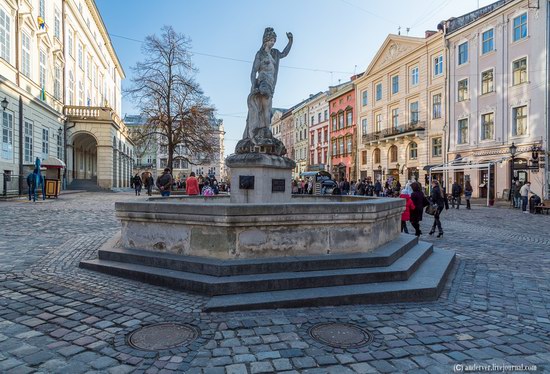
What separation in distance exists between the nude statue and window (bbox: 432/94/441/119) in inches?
1134

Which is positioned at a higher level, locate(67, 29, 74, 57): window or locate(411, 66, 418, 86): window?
locate(67, 29, 74, 57): window

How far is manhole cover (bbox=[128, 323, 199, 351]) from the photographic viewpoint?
3189mm

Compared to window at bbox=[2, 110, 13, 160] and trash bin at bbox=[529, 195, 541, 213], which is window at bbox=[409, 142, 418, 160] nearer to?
trash bin at bbox=[529, 195, 541, 213]

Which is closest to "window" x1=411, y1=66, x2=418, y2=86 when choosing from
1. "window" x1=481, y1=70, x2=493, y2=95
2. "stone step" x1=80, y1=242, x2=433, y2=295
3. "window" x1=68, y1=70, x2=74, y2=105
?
"window" x1=481, y1=70, x2=493, y2=95

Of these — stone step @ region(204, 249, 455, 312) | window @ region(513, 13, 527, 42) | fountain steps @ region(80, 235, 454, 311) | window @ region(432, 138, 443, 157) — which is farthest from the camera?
window @ region(432, 138, 443, 157)

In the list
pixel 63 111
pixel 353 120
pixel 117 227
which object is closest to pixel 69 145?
pixel 63 111

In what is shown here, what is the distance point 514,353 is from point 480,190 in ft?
94.1

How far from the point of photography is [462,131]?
1208 inches

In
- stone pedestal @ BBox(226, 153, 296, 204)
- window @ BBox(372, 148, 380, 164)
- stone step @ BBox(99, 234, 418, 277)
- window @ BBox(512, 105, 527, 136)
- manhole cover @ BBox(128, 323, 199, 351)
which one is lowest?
manhole cover @ BBox(128, 323, 199, 351)

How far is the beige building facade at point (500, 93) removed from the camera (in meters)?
23.9

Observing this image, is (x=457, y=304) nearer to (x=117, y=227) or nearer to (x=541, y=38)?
(x=117, y=227)

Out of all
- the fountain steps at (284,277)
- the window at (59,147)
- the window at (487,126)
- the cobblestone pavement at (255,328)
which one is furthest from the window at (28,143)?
the window at (487,126)

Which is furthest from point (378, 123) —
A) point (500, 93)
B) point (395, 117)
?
point (500, 93)

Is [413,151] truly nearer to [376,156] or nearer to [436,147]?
[436,147]
